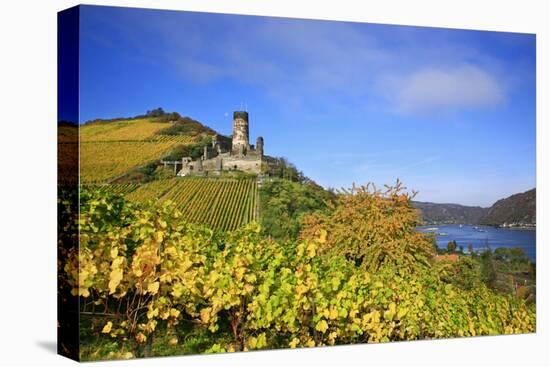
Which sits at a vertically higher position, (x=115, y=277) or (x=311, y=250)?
(x=311, y=250)

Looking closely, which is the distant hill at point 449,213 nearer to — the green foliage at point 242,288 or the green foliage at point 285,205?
the green foliage at point 242,288

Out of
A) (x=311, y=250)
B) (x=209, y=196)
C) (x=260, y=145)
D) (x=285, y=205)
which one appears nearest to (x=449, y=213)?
(x=311, y=250)

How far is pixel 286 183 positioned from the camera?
10273 mm

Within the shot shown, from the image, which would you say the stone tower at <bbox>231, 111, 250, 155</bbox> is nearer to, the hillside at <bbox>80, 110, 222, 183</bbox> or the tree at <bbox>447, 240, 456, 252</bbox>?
the hillside at <bbox>80, 110, 222, 183</bbox>

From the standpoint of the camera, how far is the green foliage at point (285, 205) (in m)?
10.2

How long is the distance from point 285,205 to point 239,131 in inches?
39.5

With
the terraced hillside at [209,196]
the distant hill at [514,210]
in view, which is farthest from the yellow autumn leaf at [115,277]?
the distant hill at [514,210]

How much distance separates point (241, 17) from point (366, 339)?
394 cm

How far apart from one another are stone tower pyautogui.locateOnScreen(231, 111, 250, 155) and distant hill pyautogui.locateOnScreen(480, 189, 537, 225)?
138 inches

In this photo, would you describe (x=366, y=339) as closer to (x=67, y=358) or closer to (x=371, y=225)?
(x=371, y=225)

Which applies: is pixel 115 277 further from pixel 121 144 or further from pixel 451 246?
pixel 451 246

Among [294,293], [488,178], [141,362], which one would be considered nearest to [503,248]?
[488,178]

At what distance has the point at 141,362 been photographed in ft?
30.1

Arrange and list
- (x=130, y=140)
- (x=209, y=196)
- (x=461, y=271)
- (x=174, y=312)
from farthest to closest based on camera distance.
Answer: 1. (x=461, y=271)
2. (x=209, y=196)
3. (x=130, y=140)
4. (x=174, y=312)
